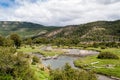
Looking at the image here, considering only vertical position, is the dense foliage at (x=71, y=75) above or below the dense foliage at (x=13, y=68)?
below

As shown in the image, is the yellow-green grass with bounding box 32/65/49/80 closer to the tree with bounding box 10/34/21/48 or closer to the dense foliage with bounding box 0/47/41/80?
the dense foliage with bounding box 0/47/41/80

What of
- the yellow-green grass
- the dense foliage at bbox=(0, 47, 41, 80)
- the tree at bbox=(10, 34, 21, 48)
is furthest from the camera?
the tree at bbox=(10, 34, 21, 48)

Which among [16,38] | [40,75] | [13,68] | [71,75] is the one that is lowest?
[40,75]

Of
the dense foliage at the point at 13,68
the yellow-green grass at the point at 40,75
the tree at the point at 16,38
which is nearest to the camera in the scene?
the dense foliage at the point at 13,68

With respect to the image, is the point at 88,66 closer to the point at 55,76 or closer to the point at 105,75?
the point at 105,75

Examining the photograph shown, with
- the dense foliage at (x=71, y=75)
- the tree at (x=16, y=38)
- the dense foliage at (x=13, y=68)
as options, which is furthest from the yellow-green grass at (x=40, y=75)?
the tree at (x=16, y=38)

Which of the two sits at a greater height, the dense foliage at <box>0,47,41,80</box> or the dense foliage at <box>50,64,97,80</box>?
the dense foliage at <box>0,47,41,80</box>

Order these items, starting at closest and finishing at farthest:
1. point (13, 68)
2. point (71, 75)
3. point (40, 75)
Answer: point (13, 68), point (71, 75), point (40, 75)

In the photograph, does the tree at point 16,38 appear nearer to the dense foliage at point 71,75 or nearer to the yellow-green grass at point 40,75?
the yellow-green grass at point 40,75

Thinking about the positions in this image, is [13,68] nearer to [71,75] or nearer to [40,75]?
[71,75]

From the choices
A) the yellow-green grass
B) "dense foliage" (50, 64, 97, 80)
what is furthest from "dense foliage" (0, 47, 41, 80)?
the yellow-green grass

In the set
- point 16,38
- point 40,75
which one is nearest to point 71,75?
point 40,75

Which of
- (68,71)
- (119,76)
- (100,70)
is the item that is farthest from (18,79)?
(100,70)
